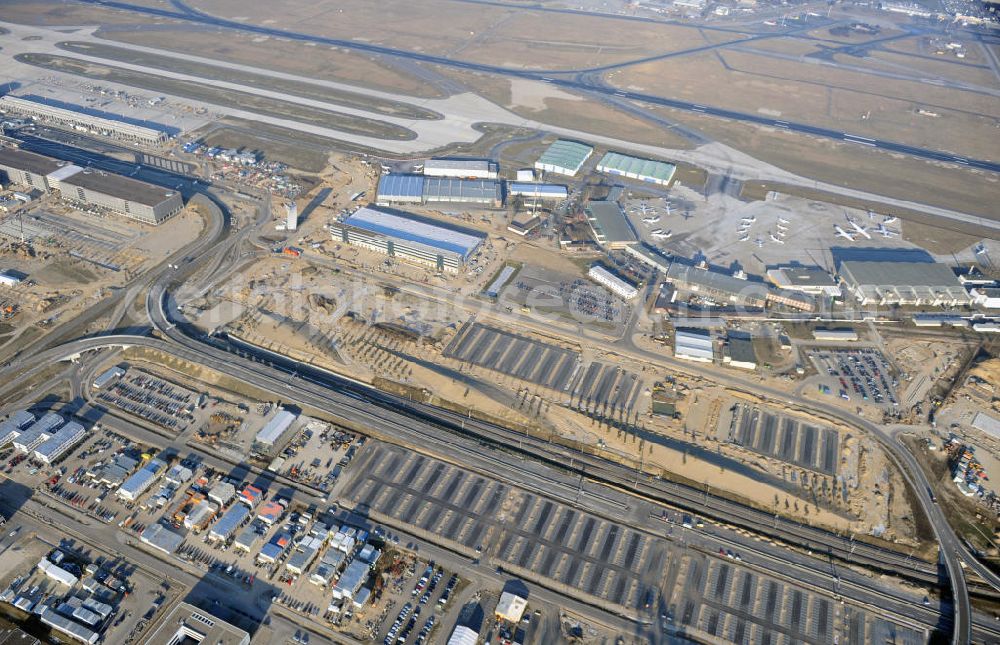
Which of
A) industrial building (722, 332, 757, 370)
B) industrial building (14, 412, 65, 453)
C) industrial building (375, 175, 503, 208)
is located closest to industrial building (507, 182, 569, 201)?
industrial building (375, 175, 503, 208)

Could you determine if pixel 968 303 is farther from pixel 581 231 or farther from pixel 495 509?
pixel 495 509

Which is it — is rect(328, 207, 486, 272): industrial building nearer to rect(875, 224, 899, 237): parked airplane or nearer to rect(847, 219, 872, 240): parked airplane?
rect(847, 219, 872, 240): parked airplane

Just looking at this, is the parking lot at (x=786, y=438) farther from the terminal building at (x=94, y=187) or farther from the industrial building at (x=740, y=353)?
the terminal building at (x=94, y=187)

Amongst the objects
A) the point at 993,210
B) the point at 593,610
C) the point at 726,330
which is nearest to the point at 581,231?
the point at 726,330

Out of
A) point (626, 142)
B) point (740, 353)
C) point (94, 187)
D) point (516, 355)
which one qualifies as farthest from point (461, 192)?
point (94, 187)

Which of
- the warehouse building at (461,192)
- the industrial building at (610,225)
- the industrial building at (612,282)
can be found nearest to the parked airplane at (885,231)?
the industrial building at (610,225)

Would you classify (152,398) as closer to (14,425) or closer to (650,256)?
(14,425)

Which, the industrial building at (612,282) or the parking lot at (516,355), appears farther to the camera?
the industrial building at (612,282)
